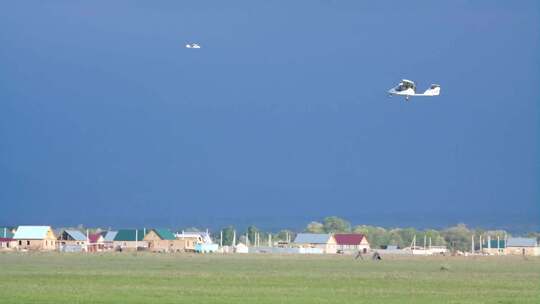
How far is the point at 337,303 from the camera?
139 feet

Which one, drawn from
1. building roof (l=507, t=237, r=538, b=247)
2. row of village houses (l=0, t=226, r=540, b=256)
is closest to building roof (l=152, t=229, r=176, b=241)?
row of village houses (l=0, t=226, r=540, b=256)

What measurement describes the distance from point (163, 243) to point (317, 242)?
21.0 m

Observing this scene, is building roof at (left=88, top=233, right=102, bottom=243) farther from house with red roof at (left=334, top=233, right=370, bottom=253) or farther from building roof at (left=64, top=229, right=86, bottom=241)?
house with red roof at (left=334, top=233, right=370, bottom=253)

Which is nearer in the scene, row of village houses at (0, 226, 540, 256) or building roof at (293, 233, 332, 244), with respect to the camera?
row of village houses at (0, 226, 540, 256)

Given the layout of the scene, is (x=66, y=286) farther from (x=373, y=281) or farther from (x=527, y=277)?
(x=527, y=277)

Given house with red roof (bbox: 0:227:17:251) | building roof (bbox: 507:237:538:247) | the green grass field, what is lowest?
the green grass field

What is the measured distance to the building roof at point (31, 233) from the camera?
141 m

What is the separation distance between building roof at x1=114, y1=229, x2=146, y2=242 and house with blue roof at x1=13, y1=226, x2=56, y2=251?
12125 mm

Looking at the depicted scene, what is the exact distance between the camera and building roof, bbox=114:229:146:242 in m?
155

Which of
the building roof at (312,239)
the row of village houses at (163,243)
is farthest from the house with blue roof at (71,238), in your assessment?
the building roof at (312,239)

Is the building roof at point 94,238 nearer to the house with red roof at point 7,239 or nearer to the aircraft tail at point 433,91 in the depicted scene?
the house with red roof at point 7,239

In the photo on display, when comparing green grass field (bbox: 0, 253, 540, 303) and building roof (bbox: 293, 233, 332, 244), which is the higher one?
building roof (bbox: 293, 233, 332, 244)

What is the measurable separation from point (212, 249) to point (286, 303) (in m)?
97.8

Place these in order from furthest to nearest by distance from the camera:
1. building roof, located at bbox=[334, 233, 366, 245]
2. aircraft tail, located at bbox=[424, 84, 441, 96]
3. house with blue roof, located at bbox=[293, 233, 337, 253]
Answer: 1. building roof, located at bbox=[334, 233, 366, 245]
2. house with blue roof, located at bbox=[293, 233, 337, 253]
3. aircraft tail, located at bbox=[424, 84, 441, 96]
